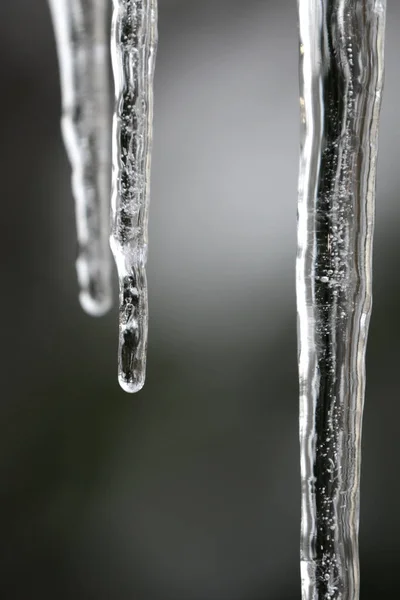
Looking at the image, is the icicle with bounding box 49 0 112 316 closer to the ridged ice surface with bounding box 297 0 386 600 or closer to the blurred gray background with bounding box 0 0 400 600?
the ridged ice surface with bounding box 297 0 386 600

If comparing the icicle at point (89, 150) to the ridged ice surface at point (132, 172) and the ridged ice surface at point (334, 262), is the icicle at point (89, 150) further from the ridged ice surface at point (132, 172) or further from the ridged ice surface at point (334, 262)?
the ridged ice surface at point (334, 262)

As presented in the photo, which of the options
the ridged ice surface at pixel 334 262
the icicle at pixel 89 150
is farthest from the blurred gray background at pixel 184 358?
the ridged ice surface at pixel 334 262

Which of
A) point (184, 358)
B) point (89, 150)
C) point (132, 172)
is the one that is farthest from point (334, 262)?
point (184, 358)

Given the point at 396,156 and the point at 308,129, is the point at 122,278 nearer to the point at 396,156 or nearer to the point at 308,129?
the point at 308,129

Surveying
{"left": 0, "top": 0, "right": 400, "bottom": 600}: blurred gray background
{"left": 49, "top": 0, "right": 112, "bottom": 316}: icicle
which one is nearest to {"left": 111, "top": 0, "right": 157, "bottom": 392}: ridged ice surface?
{"left": 49, "top": 0, "right": 112, "bottom": 316}: icicle

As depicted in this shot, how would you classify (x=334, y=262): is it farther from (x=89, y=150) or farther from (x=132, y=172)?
(x=89, y=150)

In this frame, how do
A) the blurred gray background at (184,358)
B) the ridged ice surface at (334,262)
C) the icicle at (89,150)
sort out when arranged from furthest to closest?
the blurred gray background at (184,358)
the icicle at (89,150)
the ridged ice surface at (334,262)
